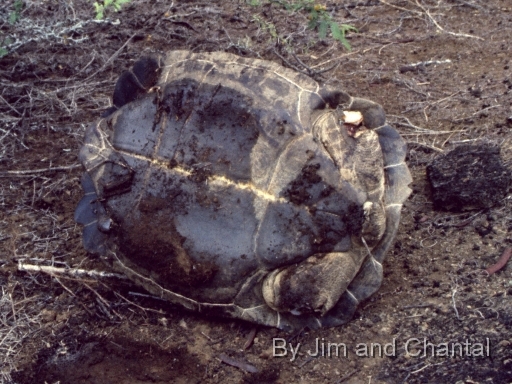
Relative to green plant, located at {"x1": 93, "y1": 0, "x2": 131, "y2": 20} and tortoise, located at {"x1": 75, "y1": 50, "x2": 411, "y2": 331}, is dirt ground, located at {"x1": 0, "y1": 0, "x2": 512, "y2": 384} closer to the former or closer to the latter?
tortoise, located at {"x1": 75, "y1": 50, "x2": 411, "y2": 331}

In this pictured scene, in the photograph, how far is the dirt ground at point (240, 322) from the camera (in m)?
3.69

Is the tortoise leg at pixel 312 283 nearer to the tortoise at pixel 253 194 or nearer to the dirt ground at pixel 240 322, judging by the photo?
the tortoise at pixel 253 194

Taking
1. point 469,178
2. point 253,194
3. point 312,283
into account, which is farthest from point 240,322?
point 469,178

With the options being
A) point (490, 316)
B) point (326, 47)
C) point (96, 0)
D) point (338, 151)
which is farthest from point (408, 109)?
point (96, 0)

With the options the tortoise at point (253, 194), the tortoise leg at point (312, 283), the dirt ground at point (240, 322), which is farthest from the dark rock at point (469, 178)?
the tortoise leg at point (312, 283)

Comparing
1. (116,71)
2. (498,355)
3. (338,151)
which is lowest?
(116,71)

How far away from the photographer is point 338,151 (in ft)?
12.5

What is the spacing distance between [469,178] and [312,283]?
1456 mm

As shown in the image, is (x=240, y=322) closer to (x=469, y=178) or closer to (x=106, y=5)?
(x=469, y=178)

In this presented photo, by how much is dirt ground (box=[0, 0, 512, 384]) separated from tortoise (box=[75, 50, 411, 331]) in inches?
10.7

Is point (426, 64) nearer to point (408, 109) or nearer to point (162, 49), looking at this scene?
point (408, 109)

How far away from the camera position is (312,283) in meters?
3.64

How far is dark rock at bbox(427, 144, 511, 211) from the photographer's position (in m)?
4.21

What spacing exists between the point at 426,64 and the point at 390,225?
250cm
